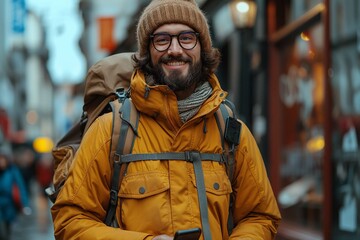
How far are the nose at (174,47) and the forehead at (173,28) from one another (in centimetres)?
3

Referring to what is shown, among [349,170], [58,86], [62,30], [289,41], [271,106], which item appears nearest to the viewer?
[349,170]

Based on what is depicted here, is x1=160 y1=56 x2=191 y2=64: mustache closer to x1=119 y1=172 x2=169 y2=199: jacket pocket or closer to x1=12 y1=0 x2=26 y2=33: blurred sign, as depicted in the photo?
x1=119 y1=172 x2=169 y2=199: jacket pocket

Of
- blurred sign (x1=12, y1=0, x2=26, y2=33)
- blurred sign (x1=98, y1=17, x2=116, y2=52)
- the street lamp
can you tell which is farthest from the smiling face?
blurred sign (x1=12, y1=0, x2=26, y2=33)

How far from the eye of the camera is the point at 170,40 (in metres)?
3.31

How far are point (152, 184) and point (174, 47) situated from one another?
61 cm

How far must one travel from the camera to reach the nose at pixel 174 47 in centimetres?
327

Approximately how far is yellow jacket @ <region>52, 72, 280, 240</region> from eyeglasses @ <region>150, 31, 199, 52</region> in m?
0.16

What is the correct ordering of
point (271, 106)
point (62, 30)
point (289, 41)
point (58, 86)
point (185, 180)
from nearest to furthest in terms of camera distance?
point (185, 180)
point (289, 41)
point (271, 106)
point (62, 30)
point (58, 86)

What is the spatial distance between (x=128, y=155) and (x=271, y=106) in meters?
8.14

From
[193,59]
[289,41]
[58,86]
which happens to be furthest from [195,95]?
[58,86]

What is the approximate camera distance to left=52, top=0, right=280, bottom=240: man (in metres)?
3.13

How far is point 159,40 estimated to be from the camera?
3.33m

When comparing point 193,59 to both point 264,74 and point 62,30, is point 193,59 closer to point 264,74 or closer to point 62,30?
point 264,74

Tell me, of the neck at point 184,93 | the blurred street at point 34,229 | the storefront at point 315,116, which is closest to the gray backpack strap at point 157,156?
the neck at point 184,93
